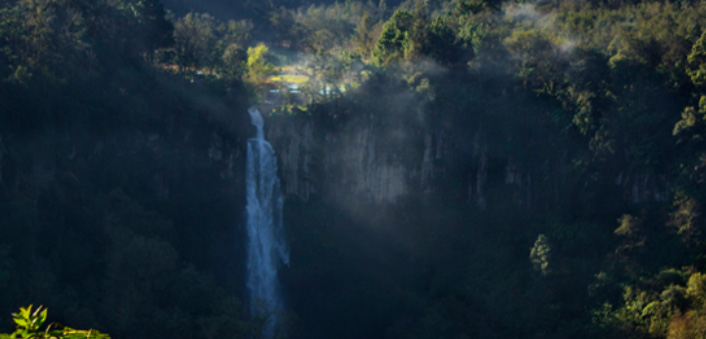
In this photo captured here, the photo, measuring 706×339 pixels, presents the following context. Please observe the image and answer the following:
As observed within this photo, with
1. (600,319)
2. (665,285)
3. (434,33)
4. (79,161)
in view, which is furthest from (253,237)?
(665,285)

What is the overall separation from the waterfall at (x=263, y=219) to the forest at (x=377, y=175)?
0.38m

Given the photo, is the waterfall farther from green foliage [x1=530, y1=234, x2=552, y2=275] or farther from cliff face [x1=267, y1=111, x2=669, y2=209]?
green foliage [x1=530, y1=234, x2=552, y2=275]

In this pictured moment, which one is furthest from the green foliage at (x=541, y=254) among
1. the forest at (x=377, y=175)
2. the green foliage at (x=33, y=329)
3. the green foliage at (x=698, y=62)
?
the green foliage at (x=33, y=329)

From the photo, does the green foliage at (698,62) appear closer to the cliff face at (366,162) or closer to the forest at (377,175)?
the forest at (377,175)

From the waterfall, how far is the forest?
381 millimetres

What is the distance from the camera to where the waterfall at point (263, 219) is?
28828 mm

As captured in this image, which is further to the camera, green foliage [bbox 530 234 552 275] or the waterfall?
the waterfall

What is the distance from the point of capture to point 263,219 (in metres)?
29.6

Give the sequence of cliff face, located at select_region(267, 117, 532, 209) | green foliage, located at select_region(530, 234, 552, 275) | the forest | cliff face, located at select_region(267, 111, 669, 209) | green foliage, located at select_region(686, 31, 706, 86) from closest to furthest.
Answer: the forest
green foliage, located at select_region(686, 31, 706, 86)
green foliage, located at select_region(530, 234, 552, 275)
cliff face, located at select_region(267, 111, 669, 209)
cliff face, located at select_region(267, 117, 532, 209)

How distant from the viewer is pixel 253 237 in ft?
95.5

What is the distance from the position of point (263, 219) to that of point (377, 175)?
617 centimetres

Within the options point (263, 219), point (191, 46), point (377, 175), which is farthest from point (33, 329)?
point (191, 46)

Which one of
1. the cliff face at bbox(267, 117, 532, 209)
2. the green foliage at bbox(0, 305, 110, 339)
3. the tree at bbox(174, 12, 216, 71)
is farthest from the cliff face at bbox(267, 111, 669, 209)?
the green foliage at bbox(0, 305, 110, 339)

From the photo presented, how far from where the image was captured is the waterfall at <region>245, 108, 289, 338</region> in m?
28.8
